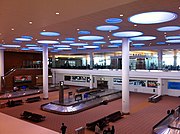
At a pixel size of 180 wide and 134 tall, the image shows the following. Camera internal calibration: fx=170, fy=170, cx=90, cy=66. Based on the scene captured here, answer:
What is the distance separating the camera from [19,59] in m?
35.3

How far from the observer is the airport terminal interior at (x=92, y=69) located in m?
6.71

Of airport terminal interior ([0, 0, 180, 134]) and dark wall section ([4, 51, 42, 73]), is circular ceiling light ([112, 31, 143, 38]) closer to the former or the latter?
airport terminal interior ([0, 0, 180, 134])

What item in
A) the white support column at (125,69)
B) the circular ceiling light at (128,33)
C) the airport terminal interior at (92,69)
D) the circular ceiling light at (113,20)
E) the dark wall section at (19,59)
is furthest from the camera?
the dark wall section at (19,59)

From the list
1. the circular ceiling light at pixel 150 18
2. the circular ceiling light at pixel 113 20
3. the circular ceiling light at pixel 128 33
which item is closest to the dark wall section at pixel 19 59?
the circular ceiling light at pixel 128 33

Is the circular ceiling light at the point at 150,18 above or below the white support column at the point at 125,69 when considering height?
above

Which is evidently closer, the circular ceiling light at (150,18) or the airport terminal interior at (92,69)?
the airport terminal interior at (92,69)

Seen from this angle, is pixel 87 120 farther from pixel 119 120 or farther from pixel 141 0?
pixel 141 0

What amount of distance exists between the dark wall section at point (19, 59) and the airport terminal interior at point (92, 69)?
7.6 inches

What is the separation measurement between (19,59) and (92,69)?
1641 centimetres

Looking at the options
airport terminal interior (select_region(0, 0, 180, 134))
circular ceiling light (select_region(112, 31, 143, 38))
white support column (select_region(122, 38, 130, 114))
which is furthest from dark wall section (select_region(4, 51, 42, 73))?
circular ceiling light (select_region(112, 31, 143, 38))

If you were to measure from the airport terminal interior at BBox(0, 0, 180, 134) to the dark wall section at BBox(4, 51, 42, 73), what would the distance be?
194mm

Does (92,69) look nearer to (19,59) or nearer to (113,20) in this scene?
(19,59)

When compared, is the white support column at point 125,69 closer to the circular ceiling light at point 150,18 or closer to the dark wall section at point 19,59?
the circular ceiling light at point 150,18

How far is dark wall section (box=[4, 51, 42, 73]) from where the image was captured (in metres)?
33.7
